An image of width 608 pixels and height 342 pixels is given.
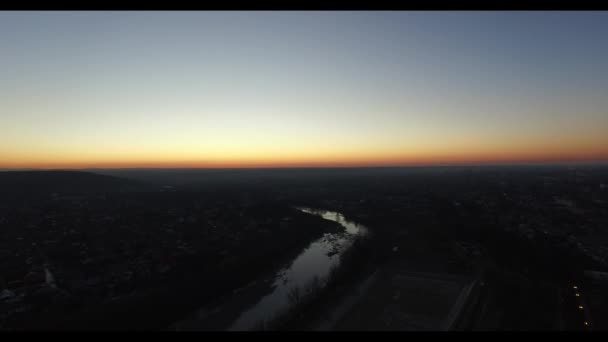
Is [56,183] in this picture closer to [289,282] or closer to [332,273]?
[289,282]

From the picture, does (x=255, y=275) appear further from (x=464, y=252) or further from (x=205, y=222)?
(x=205, y=222)

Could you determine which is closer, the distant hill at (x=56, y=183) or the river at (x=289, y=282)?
the river at (x=289, y=282)

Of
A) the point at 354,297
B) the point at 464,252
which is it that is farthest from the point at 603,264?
the point at 354,297

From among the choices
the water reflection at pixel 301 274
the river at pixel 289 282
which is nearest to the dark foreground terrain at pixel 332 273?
the river at pixel 289 282

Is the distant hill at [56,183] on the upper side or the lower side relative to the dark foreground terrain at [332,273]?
upper

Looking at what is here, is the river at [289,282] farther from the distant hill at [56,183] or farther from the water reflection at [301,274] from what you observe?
the distant hill at [56,183]

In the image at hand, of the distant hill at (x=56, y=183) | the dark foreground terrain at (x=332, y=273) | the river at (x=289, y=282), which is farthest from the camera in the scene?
the distant hill at (x=56, y=183)
